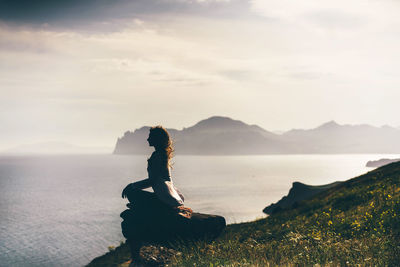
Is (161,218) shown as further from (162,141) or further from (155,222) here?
(162,141)

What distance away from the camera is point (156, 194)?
37.7 feet

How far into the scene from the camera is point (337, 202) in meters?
24.4

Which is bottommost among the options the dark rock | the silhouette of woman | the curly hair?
the dark rock

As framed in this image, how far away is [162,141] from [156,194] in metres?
1.65

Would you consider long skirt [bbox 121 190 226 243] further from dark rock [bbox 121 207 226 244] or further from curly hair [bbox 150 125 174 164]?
curly hair [bbox 150 125 174 164]

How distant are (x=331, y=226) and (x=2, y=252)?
55.3 m

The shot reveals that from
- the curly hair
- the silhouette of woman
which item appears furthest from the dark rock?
the curly hair

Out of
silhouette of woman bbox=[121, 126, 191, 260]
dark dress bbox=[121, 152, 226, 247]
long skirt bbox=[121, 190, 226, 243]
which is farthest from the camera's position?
long skirt bbox=[121, 190, 226, 243]

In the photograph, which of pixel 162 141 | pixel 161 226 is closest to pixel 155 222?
pixel 161 226

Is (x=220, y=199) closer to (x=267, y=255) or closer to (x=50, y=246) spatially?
→ (x=50, y=246)

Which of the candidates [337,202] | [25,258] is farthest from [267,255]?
[25,258]

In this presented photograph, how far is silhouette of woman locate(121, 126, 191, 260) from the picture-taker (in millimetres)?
11336

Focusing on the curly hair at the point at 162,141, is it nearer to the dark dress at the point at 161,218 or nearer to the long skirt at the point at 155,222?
the dark dress at the point at 161,218

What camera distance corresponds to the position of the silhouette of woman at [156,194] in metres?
11.3
